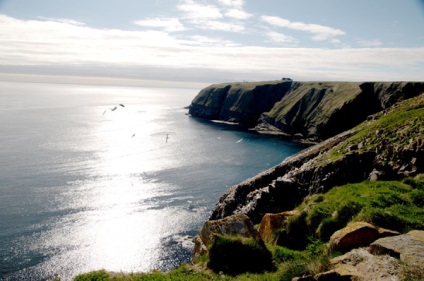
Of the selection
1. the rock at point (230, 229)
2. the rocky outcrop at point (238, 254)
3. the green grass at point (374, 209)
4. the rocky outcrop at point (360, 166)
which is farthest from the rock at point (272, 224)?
the rocky outcrop at point (360, 166)

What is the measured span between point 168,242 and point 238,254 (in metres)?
41.0

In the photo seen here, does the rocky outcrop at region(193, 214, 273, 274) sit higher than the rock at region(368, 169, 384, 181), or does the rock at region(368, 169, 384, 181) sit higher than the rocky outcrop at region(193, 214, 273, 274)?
the rock at region(368, 169, 384, 181)

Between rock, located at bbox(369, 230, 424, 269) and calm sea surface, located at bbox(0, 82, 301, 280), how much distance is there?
93.7 feet

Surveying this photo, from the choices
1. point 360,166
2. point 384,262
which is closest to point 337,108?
point 360,166

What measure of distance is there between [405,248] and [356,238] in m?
3.02

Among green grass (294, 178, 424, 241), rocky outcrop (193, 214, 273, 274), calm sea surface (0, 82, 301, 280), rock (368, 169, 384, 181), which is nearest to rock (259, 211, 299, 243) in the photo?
green grass (294, 178, 424, 241)

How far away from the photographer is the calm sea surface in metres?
49.0

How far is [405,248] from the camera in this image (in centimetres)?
1084

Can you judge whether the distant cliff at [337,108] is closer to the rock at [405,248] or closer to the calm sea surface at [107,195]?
the calm sea surface at [107,195]

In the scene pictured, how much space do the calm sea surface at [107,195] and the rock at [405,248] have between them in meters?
28.6

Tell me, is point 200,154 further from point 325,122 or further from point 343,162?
point 343,162

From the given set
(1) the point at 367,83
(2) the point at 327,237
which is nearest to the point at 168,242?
(2) the point at 327,237

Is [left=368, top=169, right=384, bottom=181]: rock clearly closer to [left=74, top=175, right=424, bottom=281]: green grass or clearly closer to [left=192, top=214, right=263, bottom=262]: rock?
[left=74, top=175, right=424, bottom=281]: green grass

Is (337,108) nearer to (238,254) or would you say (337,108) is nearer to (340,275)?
(238,254)
